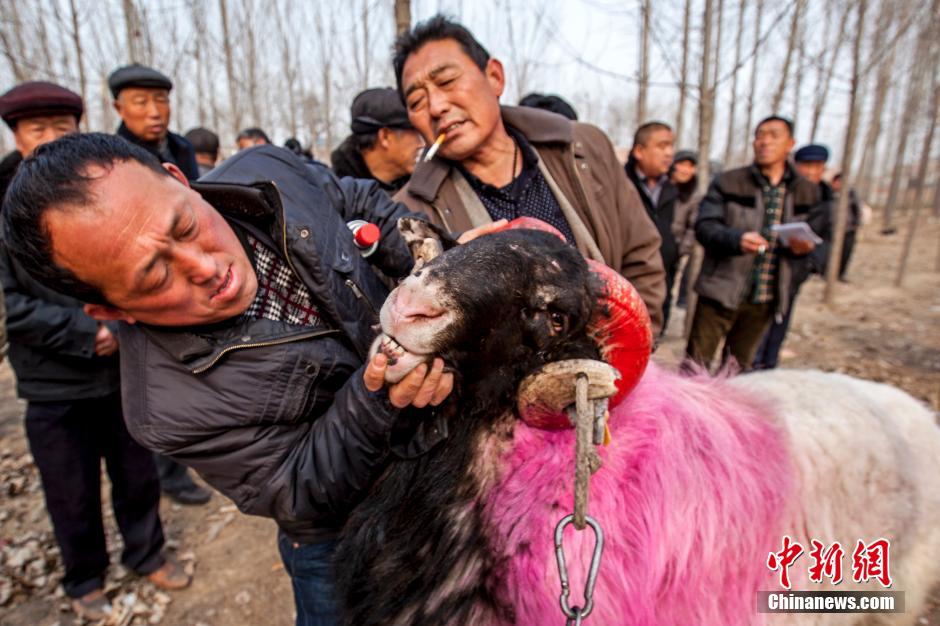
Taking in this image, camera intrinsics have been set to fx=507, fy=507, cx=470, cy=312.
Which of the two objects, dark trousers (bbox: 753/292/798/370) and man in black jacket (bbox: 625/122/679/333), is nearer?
dark trousers (bbox: 753/292/798/370)

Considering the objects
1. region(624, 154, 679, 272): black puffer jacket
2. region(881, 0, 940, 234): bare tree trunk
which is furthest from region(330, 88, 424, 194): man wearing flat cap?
region(881, 0, 940, 234): bare tree trunk

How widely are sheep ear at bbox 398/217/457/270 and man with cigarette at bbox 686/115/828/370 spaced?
10.9ft

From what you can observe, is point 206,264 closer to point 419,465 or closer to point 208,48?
point 419,465

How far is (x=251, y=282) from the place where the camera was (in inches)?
51.7

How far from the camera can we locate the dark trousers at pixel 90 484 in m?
2.50

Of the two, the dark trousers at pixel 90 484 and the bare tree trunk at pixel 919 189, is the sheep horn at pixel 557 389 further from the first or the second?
the bare tree trunk at pixel 919 189

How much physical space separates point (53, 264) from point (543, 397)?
3.65 feet

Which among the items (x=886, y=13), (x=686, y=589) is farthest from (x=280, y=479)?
(x=886, y=13)

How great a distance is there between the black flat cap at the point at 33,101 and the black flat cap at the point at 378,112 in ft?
5.19

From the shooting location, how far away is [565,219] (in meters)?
1.93

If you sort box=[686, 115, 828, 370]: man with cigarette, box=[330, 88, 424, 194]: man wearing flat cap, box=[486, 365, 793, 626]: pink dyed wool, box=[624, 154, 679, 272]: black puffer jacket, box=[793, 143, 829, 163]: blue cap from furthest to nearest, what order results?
1. box=[624, 154, 679, 272]: black puffer jacket
2. box=[793, 143, 829, 163]: blue cap
3. box=[686, 115, 828, 370]: man with cigarette
4. box=[330, 88, 424, 194]: man wearing flat cap
5. box=[486, 365, 793, 626]: pink dyed wool

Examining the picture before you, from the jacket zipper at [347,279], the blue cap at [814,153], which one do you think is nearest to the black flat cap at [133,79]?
the jacket zipper at [347,279]
